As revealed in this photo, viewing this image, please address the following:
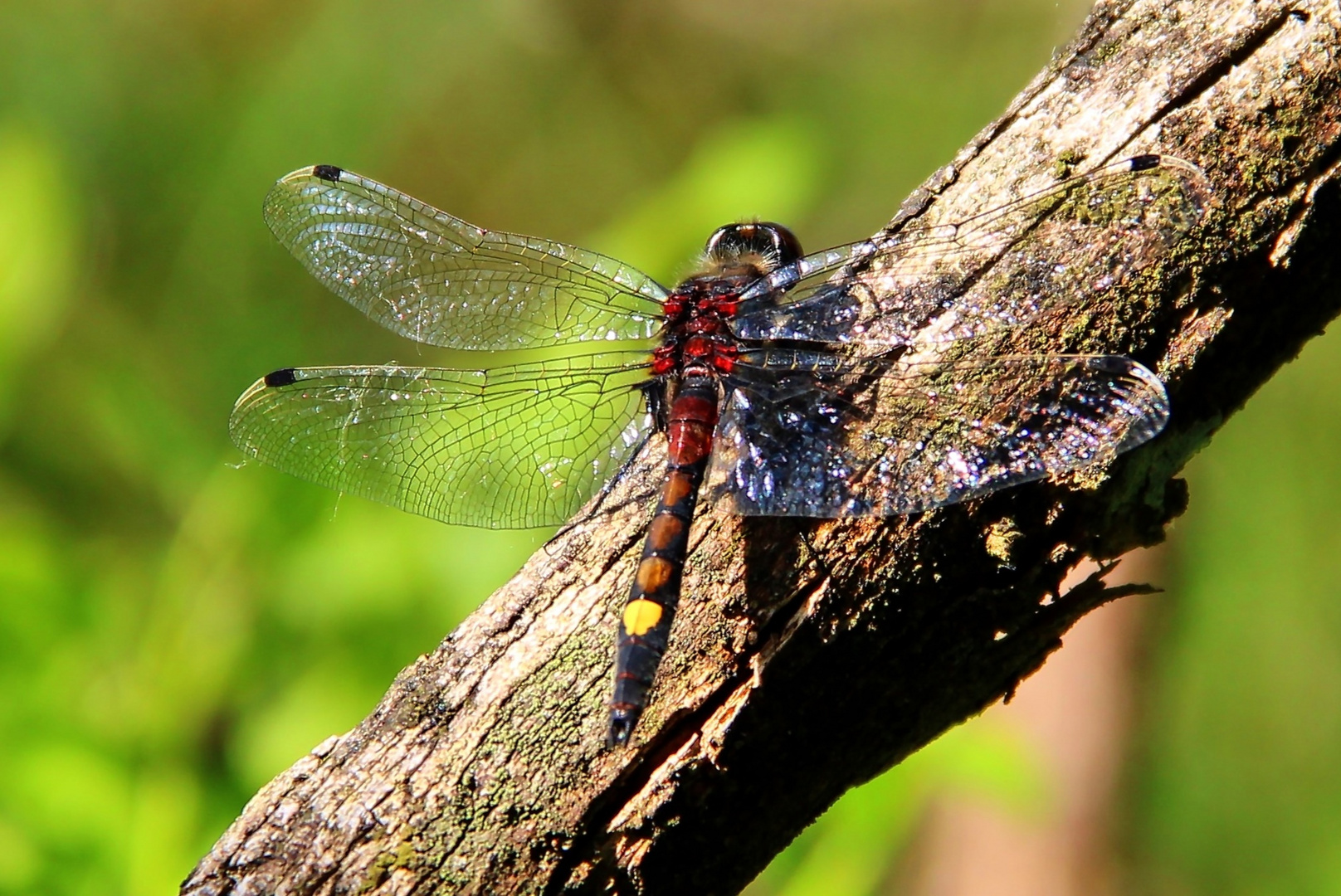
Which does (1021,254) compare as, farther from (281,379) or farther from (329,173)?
(329,173)

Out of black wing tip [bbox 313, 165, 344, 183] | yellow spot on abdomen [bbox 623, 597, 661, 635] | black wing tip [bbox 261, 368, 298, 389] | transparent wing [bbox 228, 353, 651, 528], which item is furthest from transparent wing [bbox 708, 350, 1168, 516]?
black wing tip [bbox 313, 165, 344, 183]

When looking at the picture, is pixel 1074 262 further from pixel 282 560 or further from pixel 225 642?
pixel 225 642

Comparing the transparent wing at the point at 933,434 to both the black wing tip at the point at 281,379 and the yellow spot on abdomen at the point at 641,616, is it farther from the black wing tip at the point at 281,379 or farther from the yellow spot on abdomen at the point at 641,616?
the black wing tip at the point at 281,379

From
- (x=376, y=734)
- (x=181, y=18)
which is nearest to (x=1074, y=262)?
(x=376, y=734)

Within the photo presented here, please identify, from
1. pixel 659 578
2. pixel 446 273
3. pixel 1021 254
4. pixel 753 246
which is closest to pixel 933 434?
pixel 1021 254

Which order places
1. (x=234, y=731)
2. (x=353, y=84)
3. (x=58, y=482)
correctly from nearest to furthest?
(x=234, y=731) < (x=58, y=482) < (x=353, y=84)

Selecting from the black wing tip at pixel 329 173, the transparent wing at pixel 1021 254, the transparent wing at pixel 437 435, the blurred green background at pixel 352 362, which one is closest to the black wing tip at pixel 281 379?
the transparent wing at pixel 437 435
